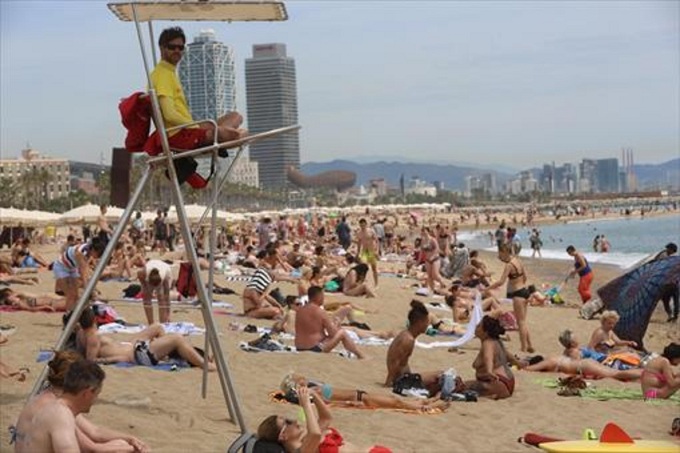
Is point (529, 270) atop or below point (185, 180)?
below

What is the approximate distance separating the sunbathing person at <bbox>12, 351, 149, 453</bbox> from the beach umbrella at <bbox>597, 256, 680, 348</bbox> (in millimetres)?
8135

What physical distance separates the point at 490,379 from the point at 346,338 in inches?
75.8

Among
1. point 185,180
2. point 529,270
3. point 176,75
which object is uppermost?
point 176,75

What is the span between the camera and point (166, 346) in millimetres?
8523

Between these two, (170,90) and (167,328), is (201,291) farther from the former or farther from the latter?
(167,328)

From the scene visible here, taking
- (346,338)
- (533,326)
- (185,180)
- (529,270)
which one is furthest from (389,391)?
(529,270)

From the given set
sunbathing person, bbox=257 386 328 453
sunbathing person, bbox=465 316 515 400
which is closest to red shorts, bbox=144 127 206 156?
sunbathing person, bbox=257 386 328 453

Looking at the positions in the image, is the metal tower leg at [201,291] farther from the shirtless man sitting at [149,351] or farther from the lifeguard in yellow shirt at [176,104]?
the shirtless man sitting at [149,351]

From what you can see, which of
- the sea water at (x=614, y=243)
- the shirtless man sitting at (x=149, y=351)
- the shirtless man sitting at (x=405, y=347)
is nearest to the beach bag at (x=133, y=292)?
the shirtless man sitting at (x=149, y=351)

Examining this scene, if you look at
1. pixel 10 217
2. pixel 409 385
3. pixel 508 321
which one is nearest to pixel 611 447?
pixel 409 385

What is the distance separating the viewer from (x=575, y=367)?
9430 millimetres

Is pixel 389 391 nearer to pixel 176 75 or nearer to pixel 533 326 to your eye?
pixel 176 75

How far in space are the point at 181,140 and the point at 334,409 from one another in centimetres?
248

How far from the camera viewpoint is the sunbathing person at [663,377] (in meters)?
8.22
